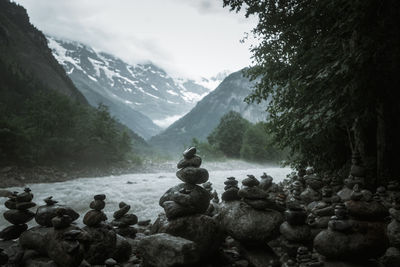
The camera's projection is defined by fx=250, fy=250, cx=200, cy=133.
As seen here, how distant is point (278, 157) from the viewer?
227 feet

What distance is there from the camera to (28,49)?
102062 millimetres

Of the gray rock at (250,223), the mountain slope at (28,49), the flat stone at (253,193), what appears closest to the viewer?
the gray rock at (250,223)

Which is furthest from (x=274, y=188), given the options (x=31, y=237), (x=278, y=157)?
(x=278, y=157)

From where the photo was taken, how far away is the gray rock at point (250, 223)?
5.79 m

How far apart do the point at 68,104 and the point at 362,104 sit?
141 feet

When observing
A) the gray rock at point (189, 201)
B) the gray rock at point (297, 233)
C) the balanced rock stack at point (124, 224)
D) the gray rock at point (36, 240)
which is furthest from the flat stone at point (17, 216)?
the gray rock at point (297, 233)

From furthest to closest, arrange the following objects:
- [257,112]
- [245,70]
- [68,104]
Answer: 1. [257,112]
2. [68,104]
3. [245,70]

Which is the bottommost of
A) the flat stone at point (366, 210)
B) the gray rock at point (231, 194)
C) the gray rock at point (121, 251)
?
the gray rock at point (121, 251)

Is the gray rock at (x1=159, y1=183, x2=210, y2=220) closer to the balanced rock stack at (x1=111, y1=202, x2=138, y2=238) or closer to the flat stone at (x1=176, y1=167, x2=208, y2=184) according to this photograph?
the flat stone at (x1=176, y1=167, x2=208, y2=184)

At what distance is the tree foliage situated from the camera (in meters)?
7.09

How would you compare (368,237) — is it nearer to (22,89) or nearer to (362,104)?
(362,104)

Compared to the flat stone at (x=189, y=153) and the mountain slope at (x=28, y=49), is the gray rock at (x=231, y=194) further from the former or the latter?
the mountain slope at (x=28, y=49)

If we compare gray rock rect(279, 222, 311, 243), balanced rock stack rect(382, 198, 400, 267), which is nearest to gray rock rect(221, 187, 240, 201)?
gray rock rect(279, 222, 311, 243)

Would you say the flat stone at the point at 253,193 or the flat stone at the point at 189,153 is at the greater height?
the flat stone at the point at 189,153
